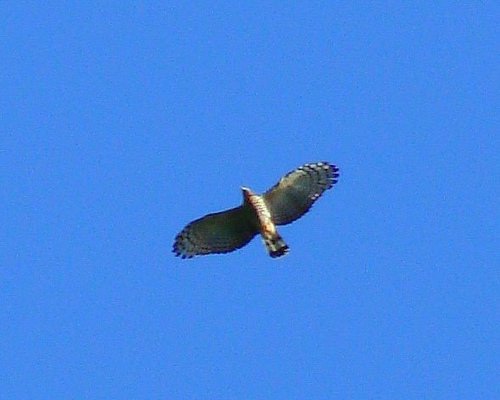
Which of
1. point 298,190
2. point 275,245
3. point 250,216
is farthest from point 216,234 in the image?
point 298,190

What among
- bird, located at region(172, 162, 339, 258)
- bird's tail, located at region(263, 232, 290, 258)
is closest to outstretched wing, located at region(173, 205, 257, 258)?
bird, located at region(172, 162, 339, 258)

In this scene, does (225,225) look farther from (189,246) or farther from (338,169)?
(338,169)

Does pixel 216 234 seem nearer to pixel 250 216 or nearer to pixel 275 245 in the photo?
pixel 250 216

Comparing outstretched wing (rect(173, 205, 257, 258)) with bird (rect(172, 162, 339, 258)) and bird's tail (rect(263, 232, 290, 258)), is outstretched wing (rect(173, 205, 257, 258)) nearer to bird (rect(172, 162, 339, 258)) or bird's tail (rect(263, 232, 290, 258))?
bird (rect(172, 162, 339, 258))

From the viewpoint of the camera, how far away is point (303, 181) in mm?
22188

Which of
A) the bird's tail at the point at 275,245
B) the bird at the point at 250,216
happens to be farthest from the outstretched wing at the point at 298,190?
the bird's tail at the point at 275,245

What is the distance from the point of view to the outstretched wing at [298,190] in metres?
22.0

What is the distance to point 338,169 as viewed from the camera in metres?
22.5

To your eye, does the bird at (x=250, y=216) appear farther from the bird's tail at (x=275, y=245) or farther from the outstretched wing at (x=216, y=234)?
the bird's tail at (x=275, y=245)

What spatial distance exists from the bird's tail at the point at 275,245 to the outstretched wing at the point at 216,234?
49 cm

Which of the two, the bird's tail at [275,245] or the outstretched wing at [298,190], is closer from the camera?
the bird's tail at [275,245]

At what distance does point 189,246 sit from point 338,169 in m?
2.92

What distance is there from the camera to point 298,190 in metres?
22.1

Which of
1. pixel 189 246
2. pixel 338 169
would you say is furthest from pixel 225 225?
pixel 338 169
